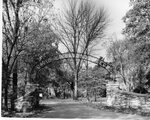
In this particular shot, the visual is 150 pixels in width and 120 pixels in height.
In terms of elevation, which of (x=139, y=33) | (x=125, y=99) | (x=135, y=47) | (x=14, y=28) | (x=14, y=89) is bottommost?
(x=125, y=99)

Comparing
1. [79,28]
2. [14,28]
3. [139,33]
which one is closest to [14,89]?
[14,28]

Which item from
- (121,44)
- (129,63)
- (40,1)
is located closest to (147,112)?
(129,63)

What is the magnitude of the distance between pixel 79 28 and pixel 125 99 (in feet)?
5.75

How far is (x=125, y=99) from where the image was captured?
4457mm

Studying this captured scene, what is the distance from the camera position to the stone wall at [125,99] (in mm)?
4043

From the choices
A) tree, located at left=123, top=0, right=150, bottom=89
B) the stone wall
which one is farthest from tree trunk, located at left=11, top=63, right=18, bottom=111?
tree, located at left=123, top=0, right=150, bottom=89

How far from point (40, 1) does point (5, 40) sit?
3.37 feet

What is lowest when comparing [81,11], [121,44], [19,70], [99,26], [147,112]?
[147,112]

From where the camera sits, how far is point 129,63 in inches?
165

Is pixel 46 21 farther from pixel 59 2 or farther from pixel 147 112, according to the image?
pixel 147 112

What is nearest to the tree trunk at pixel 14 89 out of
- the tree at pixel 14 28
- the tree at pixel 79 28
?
the tree at pixel 14 28

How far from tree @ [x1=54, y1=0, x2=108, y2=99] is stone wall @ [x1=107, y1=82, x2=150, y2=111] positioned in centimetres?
87

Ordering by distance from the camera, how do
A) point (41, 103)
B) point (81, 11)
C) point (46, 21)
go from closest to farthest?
point (81, 11), point (46, 21), point (41, 103)

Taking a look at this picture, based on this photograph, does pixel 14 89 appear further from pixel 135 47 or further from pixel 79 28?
pixel 135 47
